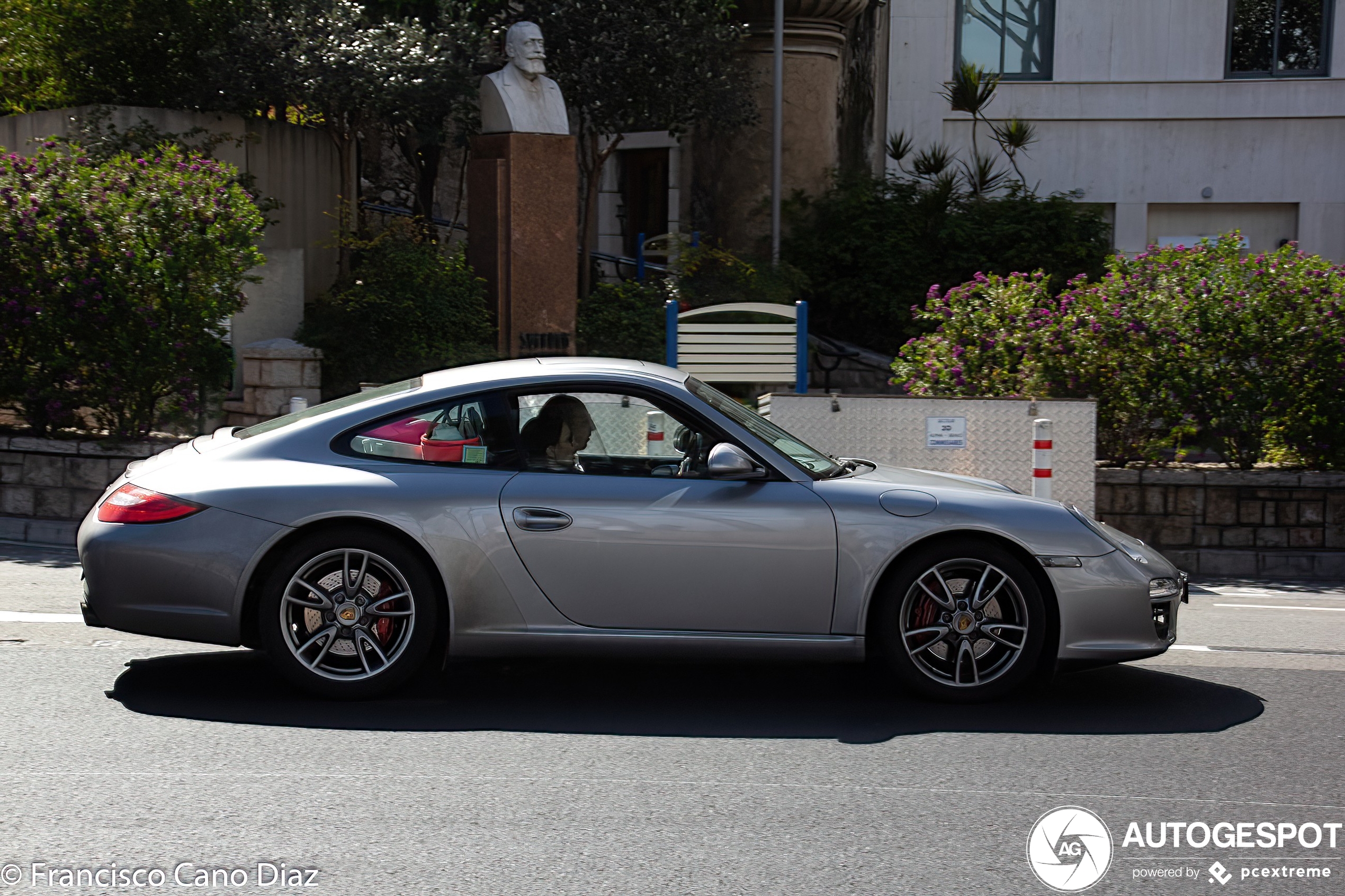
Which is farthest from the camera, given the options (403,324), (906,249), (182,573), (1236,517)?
(906,249)

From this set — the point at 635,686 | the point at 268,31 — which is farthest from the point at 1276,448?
the point at 268,31

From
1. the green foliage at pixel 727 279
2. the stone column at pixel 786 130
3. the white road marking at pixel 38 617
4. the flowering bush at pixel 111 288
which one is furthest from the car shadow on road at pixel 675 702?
the stone column at pixel 786 130

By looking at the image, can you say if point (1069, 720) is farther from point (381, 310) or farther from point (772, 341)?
point (381, 310)

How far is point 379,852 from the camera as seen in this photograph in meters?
4.10

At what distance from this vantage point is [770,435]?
610 cm

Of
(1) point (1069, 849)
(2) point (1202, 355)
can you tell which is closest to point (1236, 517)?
(2) point (1202, 355)

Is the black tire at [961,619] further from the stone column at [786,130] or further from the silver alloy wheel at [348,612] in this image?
the stone column at [786,130]

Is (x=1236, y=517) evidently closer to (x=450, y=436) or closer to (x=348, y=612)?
(x=450, y=436)

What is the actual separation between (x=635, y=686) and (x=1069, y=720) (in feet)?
5.79

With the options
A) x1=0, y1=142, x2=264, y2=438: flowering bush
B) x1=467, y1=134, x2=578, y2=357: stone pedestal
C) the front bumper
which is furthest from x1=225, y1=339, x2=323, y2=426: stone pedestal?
the front bumper

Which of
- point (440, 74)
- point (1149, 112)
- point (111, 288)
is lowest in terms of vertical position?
point (111, 288)

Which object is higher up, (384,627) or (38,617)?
(384,627)

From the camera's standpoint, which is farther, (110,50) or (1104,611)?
(110,50)

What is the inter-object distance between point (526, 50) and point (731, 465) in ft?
33.1
